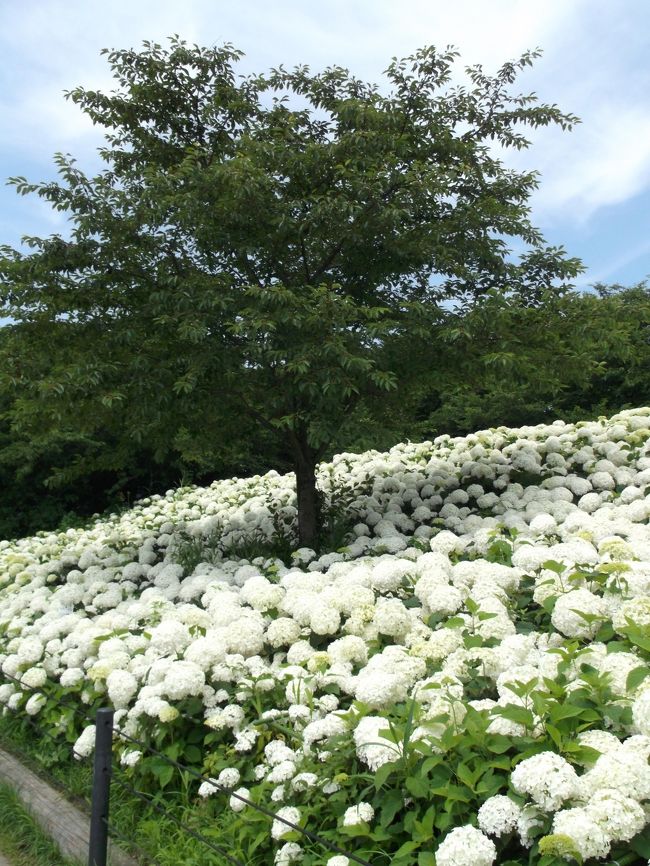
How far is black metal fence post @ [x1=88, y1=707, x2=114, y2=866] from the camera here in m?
2.72

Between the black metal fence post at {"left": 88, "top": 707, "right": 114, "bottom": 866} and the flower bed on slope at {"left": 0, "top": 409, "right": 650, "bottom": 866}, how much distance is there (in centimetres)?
40

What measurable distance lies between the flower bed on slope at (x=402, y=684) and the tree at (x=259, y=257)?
1503 mm

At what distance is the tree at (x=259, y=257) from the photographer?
5688 mm

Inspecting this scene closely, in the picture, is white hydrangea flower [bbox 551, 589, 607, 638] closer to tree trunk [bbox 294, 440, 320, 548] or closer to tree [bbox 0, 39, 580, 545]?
tree [bbox 0, 39, 580, 545]

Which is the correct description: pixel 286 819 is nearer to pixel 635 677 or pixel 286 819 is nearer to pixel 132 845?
pixel 132 845

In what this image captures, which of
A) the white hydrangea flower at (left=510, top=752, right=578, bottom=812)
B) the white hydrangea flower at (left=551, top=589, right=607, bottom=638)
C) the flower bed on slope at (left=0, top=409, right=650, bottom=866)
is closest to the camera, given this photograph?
the white hydrangea flower at (left=510, top=752, right=578, bottom=812)

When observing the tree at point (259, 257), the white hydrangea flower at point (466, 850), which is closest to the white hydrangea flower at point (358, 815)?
the white hydrangea flower at point (466, 850)

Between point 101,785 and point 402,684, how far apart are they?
127 centimetres

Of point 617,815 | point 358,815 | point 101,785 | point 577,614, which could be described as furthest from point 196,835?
point 577,614

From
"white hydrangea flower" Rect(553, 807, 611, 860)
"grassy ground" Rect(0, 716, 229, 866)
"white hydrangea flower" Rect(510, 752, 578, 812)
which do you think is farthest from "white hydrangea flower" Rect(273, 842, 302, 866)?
"white hydrangea flower" Rect(553, 807, 611, 860)

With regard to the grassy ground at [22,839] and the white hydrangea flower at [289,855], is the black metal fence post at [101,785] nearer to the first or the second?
the grassy ground at [22,839]

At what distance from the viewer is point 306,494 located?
23.4 feet

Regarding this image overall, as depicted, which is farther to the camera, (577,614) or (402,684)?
(577,614)

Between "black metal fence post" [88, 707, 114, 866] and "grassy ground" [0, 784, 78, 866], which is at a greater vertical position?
"black metal fence post" [88, 707, 114, 866]
